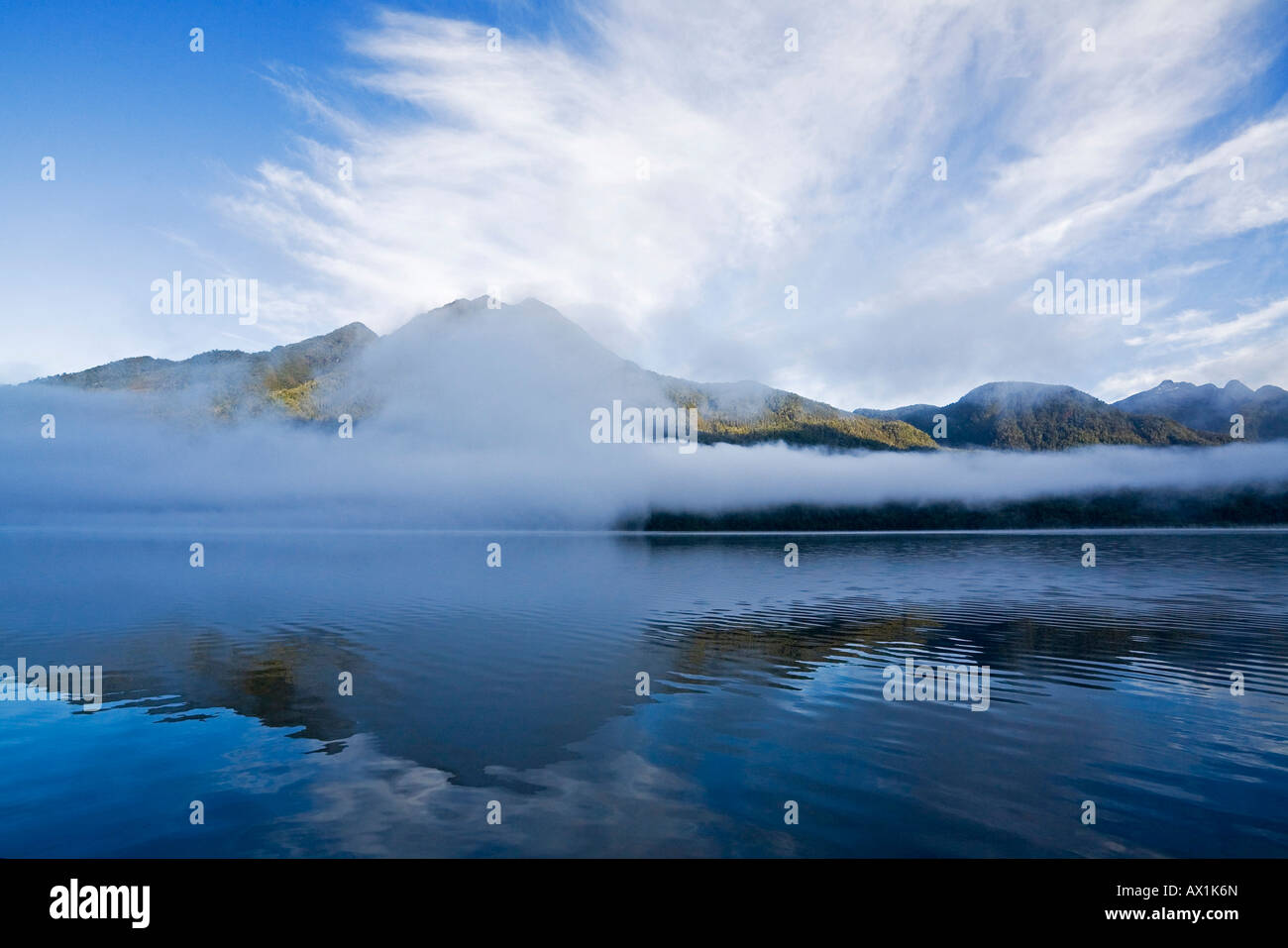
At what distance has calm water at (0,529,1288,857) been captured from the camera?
662 inches

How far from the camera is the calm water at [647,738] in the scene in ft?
55.2

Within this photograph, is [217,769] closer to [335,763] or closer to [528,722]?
[335,763]

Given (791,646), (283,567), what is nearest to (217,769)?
(791,646)

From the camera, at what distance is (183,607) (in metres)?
64.6

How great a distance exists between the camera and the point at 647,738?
24594mm

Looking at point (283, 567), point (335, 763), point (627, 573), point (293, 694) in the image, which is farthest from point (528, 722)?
point (283, 567)

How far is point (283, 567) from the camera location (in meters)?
119
